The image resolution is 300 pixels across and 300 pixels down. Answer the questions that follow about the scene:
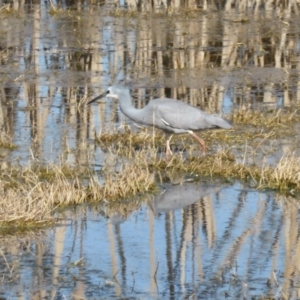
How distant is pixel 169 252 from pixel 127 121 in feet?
15.2

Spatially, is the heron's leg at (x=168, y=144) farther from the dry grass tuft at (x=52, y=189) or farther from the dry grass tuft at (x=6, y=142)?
the dry grass tuft at (x=6, y=142)

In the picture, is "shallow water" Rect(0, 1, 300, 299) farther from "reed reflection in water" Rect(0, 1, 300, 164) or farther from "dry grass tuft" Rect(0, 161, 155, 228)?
"dry grass tuft" Rect(0, 161, 155, 228)

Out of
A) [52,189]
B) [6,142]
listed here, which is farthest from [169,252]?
[6,142]

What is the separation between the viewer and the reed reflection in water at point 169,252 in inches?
252

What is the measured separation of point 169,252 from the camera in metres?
7.13

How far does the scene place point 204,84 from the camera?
13.7 metres

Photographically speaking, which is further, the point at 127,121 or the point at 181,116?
the point at 127,121

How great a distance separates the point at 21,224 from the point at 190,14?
39.7 feet

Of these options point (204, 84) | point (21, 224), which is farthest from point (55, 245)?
point (204, 84)

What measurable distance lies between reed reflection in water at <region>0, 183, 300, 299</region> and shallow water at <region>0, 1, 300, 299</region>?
0.5 inches

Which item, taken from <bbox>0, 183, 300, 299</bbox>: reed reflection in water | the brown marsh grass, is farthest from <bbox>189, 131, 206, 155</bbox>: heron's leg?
<bbox>0, 183, 300, 299</bbox>: reed reflection in water

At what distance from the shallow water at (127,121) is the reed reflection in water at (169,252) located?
0.04ft

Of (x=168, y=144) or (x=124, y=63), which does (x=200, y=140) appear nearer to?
(x=168, y=144)

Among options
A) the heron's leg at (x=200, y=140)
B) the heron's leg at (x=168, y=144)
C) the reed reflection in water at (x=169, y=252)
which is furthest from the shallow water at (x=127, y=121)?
the heron's leg at (x=168, y=144)
